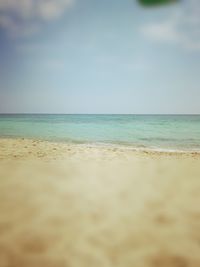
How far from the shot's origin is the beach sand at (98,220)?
2051mm

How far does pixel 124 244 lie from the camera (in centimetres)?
222

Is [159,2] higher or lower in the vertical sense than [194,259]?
higher

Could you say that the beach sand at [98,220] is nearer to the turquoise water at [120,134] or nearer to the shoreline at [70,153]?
the shoreline at [70,153]

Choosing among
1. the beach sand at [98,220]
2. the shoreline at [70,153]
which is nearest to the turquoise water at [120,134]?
the shoreline at [70,153]

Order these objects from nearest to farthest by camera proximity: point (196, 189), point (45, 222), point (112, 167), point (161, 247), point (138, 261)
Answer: point (138, 261) → point (161, 247) → point (45, 222) → point (196, 189) → point (112, 167)

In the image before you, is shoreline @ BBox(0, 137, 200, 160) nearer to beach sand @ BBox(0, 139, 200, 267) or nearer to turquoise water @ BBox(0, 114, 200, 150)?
beach sand @ BBox(0, 139, 200, 267)

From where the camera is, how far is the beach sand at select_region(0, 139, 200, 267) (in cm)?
205

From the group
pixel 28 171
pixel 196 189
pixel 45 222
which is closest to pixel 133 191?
pixel 196 189

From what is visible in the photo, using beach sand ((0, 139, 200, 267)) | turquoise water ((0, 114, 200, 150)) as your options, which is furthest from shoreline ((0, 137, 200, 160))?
turquoise water ((0, 114, 200, 150))

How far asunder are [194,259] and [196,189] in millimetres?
1788

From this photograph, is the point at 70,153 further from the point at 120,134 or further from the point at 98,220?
the point at 120,134

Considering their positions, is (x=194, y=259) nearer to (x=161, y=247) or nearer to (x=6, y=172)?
(x=161, y=247)

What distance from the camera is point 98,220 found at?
8.74 feet

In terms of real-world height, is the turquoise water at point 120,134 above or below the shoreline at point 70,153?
below
